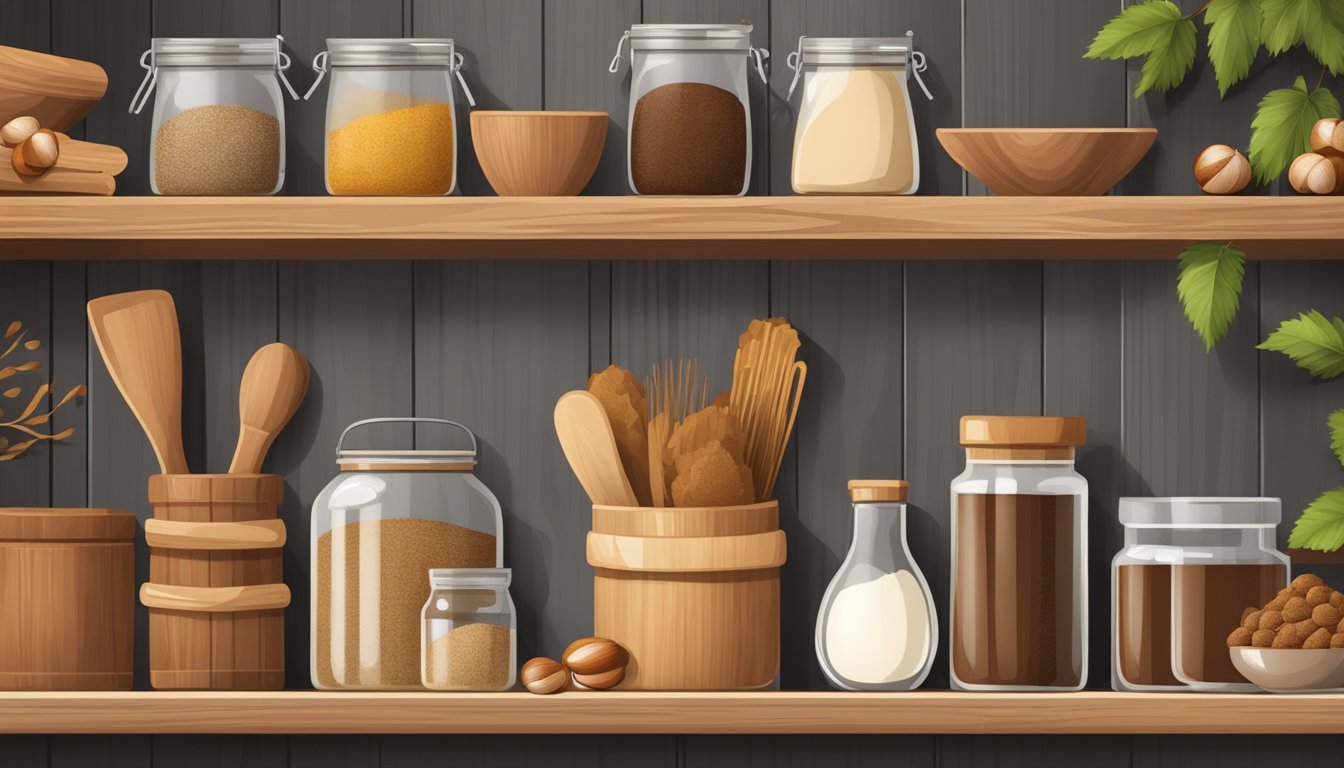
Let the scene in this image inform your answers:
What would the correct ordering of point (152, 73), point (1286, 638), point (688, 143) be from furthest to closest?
point (152, 73) < point (688, 143) < point (1286, 638)

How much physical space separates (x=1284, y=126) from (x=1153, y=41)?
0.15 meters

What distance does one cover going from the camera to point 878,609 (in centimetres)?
141

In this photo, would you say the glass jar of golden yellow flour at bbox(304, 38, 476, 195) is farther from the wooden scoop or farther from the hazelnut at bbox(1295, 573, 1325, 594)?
the hazelnut at bbox(1295, 573, 1325, 594)

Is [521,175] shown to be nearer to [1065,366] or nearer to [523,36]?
[523,36]

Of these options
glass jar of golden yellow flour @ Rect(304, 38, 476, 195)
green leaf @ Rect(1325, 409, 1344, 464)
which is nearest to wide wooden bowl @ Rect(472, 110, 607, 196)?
glass jar of golden yellow flour @ Rect(304, 38, 476, 195)

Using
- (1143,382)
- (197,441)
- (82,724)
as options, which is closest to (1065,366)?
(1143,382)

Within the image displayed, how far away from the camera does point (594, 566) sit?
150cm

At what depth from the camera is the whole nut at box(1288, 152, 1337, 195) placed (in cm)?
140

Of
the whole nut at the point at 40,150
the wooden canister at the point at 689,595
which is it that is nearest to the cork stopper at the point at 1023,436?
the wooden canister at the point at 689,595

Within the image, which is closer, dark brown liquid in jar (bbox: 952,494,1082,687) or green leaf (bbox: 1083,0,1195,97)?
dark brown liquid in jar (bbox: 952,494,1082,687)

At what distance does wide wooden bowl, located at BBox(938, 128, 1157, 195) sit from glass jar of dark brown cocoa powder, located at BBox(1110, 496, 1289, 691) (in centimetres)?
31

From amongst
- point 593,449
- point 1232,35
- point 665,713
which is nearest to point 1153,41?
point 1232,35

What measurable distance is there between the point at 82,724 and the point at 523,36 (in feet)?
2.58

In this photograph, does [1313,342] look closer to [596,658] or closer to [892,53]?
[892,53]
